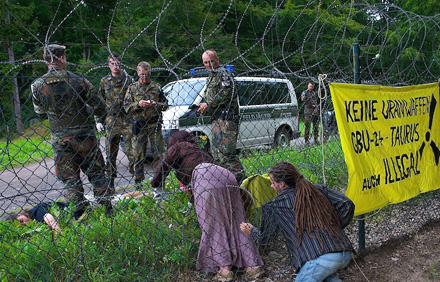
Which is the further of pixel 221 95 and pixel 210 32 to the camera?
pixel 210 32

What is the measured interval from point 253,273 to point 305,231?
2.09 ft

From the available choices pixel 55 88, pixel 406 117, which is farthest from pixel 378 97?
pixel 55 88

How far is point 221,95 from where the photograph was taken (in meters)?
3.93

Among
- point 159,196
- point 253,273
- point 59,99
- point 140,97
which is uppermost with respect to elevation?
point 59,99

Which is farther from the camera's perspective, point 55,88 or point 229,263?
point 55,88

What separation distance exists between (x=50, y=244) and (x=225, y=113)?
2073 millimetres

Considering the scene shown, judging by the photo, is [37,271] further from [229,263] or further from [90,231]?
[229,263]

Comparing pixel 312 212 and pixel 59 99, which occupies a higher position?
pixel 59 99

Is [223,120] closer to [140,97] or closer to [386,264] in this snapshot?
[140,97]

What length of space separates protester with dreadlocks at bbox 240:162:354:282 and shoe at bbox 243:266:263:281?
0.36 meters

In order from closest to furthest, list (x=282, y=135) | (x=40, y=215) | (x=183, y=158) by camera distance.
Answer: (x=183, y=158) < (x=40, y=215) < (x=282, y=135)

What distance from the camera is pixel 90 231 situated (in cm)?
309

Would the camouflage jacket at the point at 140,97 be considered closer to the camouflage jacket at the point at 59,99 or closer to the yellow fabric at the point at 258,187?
the camouflage jacket at the point at 59,99

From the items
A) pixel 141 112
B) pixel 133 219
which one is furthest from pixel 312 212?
pixel 141 112
